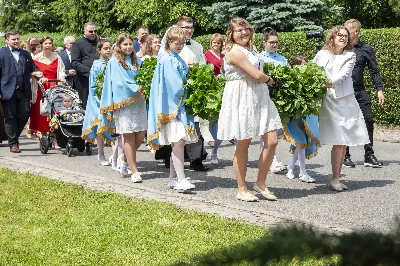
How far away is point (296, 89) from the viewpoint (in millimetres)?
8195

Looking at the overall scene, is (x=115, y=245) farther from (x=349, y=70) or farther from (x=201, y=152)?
(x=201, y=152)

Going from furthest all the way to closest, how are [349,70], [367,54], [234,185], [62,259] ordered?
[367,54] → [234,185] → [349,70] → [62,259]

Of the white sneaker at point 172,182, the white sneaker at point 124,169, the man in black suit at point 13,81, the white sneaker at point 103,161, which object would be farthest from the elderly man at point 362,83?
the man in black suit at point 13,81

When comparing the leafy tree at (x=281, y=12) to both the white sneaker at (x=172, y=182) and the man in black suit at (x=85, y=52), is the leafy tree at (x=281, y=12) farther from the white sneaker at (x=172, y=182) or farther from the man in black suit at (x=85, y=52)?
the white sneaker at (x=172, y=182)

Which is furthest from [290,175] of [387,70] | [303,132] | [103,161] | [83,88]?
[387,70]

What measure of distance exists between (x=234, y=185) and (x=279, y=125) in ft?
4.74

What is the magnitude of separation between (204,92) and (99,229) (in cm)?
253

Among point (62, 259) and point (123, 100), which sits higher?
point (123, 100)

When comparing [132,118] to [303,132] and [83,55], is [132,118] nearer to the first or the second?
[303,132]

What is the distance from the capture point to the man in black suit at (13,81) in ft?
42.4

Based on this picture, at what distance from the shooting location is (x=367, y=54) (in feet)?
34.0

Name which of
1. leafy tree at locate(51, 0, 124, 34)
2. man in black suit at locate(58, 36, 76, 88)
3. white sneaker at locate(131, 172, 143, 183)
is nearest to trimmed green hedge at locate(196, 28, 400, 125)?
man in black suit at locate(58, 36, 76, 88)

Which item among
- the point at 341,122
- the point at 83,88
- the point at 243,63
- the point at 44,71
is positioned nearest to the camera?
the point at 243,63

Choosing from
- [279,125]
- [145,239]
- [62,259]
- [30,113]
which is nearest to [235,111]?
[279,125]
